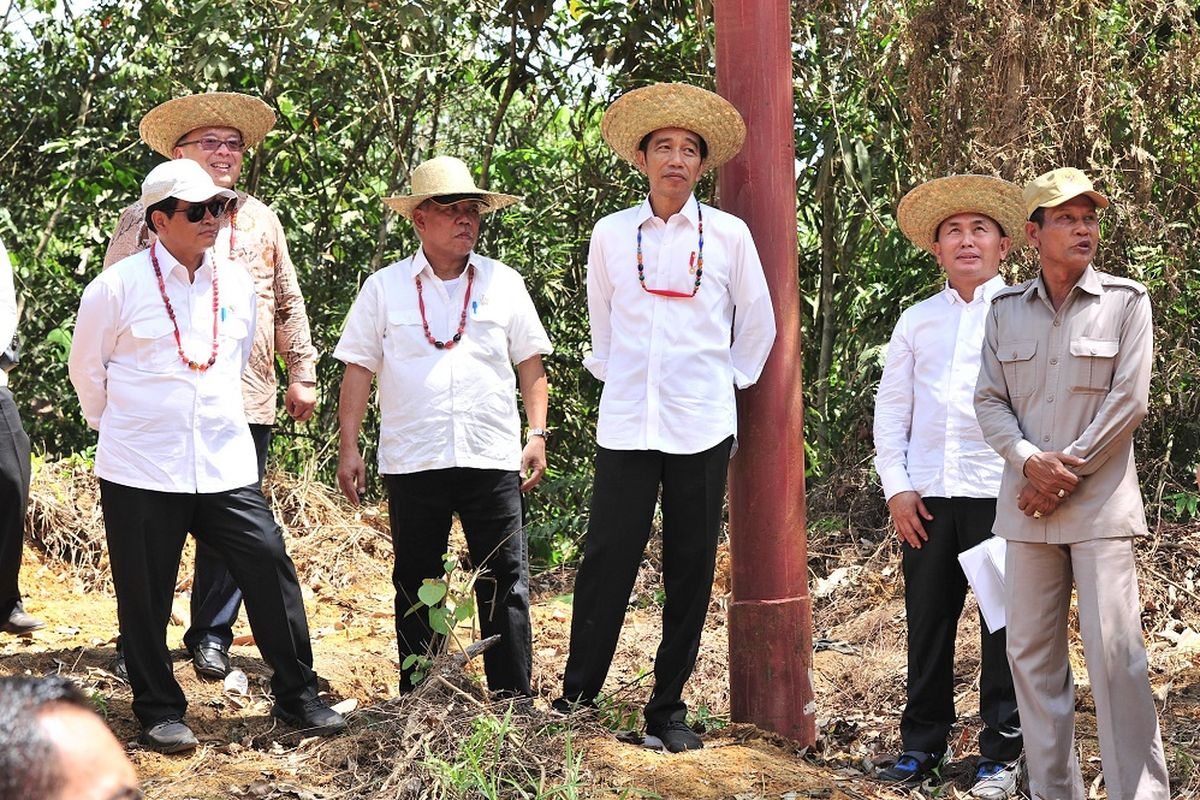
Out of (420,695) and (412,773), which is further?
(420,695)

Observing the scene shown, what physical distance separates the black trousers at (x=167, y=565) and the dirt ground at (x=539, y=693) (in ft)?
0.89

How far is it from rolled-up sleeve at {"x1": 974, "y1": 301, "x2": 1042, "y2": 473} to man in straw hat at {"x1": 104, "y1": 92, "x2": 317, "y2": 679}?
8.37 feet

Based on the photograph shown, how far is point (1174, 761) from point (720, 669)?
221 cm

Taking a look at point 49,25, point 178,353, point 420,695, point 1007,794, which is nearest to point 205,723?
point 420,695

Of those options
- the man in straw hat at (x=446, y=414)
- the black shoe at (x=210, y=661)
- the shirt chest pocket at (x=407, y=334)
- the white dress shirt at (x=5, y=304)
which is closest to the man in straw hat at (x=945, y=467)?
the man in straw hat at (x=446, y=414)

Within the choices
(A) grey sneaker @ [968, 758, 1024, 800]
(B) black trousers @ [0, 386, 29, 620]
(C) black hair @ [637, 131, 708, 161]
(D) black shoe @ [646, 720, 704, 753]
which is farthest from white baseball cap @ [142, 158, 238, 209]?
(A) grey sneaker @ [968, 758, 1024, 800]

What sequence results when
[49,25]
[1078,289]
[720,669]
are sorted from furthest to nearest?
[49,25] → [720,669] → [1078,289]

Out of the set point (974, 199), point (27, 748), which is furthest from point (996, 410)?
point (27, 748)

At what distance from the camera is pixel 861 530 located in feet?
27.9

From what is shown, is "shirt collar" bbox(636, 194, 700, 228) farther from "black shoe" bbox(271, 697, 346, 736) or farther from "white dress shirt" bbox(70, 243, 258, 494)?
"black shoe" bbox(271, 697, 346, 736)

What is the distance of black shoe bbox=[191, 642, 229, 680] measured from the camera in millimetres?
5992

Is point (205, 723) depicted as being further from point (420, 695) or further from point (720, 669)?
point (720, 669)

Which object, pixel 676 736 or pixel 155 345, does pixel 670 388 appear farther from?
pixel 155 345

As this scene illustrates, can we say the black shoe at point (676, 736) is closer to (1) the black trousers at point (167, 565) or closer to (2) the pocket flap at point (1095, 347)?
(1) the black trousers at point (167, 565)
